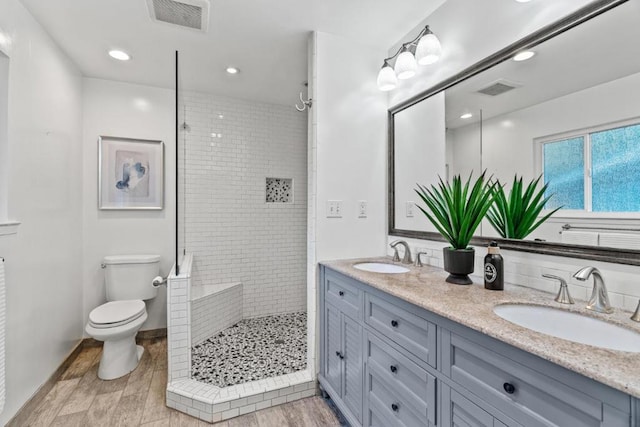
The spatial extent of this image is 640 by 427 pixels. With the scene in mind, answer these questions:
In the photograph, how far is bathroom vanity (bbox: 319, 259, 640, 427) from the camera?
68 cm

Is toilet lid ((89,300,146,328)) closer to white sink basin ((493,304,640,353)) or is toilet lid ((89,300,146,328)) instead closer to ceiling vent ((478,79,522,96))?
white sink basin ((493,304,640,353))

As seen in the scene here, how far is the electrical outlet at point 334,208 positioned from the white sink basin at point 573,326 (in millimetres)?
1154

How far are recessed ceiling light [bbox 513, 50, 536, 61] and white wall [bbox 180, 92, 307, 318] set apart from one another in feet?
7.77

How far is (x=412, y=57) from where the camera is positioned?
1.78 meters

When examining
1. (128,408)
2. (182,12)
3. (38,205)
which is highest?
(182,12)

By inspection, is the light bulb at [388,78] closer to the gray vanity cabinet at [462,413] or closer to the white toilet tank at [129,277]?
the gray vanity cabinet at [462,413]

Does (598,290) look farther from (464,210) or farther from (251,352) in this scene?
(251,352)

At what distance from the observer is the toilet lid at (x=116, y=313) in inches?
83.4

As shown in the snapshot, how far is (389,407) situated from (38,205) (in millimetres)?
2379

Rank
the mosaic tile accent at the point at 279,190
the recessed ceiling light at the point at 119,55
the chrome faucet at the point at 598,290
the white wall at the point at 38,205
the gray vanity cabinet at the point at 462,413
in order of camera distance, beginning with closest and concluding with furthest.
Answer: the gray vanity cabinet at the point at 462,413 → the chrome faucet at the point at 598,290 → the white wall at the point at 38,205 → the recessed ceiling light at the point at 119,55 → the mosaic tile accent at the point at 279,190

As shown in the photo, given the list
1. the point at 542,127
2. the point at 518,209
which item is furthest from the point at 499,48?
the point at 518,209

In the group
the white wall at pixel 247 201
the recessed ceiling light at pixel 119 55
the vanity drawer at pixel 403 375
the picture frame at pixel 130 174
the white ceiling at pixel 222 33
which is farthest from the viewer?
the white wall at pixel 247 201

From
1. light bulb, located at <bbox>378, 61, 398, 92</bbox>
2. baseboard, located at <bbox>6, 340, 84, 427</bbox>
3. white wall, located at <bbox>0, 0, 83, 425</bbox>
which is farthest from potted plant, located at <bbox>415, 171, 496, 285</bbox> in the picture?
baseboard, located at <bbox>6, 340, 84, 427</bbox>

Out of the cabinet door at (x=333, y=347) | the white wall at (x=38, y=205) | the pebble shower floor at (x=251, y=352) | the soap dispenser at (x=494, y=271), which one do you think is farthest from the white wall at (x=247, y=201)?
the soap dispenser at (x=494, y=271)
